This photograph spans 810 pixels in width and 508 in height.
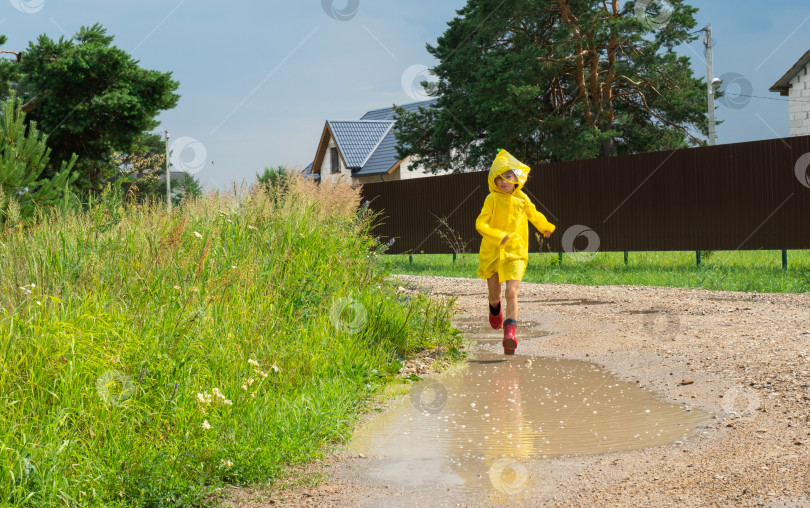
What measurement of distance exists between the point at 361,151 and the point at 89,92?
2550 cm

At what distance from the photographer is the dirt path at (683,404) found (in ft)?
10.4

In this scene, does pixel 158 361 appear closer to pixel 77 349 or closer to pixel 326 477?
pixel 77 349

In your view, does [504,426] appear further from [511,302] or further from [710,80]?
[710,80]

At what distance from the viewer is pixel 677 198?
46.3 feet

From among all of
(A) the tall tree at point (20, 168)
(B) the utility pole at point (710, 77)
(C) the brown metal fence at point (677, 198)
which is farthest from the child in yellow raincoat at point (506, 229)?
(B) the utility pole at point (710, 77)

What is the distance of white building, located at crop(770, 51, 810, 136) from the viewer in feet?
79.4

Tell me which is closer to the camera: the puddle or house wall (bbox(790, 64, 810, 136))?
the puddle

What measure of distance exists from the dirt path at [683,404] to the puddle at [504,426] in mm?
107

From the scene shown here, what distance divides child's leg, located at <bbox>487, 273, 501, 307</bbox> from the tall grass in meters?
0.49

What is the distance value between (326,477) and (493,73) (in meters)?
20.9

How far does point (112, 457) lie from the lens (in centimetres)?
329

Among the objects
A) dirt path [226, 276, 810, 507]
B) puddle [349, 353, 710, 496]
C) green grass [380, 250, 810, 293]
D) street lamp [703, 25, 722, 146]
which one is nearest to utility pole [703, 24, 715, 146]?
street lamp [703, 25, 722, 146]

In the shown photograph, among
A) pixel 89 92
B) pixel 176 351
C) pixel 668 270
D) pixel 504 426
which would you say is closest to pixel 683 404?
pixel 504 426

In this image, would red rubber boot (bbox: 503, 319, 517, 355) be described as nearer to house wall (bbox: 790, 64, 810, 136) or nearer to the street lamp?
the street lamp
